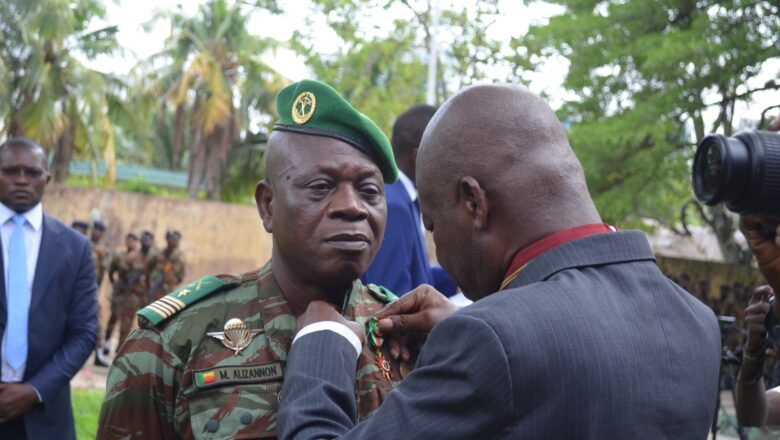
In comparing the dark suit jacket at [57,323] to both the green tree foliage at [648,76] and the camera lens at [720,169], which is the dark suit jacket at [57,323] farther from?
the green tree foliage at [648,76]

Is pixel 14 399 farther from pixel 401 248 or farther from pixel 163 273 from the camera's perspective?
pixel 163 273

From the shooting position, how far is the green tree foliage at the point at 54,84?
16.9 metres

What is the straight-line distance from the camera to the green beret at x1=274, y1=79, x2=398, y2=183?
2.41m

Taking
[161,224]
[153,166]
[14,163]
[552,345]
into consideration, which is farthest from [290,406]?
[153,166]

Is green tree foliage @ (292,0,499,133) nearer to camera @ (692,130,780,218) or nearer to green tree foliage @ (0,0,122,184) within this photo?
green tree foliage @ (0,0,122,184)

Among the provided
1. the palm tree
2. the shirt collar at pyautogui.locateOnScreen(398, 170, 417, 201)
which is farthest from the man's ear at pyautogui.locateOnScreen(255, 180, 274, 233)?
the palm tree

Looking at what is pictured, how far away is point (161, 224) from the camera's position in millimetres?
17609

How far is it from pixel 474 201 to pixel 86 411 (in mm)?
7158

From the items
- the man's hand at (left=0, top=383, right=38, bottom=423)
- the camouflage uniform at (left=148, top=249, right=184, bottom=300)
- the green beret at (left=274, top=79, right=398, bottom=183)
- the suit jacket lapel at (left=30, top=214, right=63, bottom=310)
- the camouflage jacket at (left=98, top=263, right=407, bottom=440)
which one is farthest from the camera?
the camouflage uniform at (left=148, top=249, right=184, bottom=300)

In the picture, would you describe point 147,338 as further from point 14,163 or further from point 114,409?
point 14,163

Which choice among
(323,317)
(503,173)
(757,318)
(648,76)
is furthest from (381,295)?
(648,76)

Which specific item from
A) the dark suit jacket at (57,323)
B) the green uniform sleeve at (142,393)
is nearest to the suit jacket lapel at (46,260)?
the dark suit jacket at (57,323)

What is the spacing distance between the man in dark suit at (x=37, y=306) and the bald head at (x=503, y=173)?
3049 mm

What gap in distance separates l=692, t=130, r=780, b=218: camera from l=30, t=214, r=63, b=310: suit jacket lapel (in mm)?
3422
